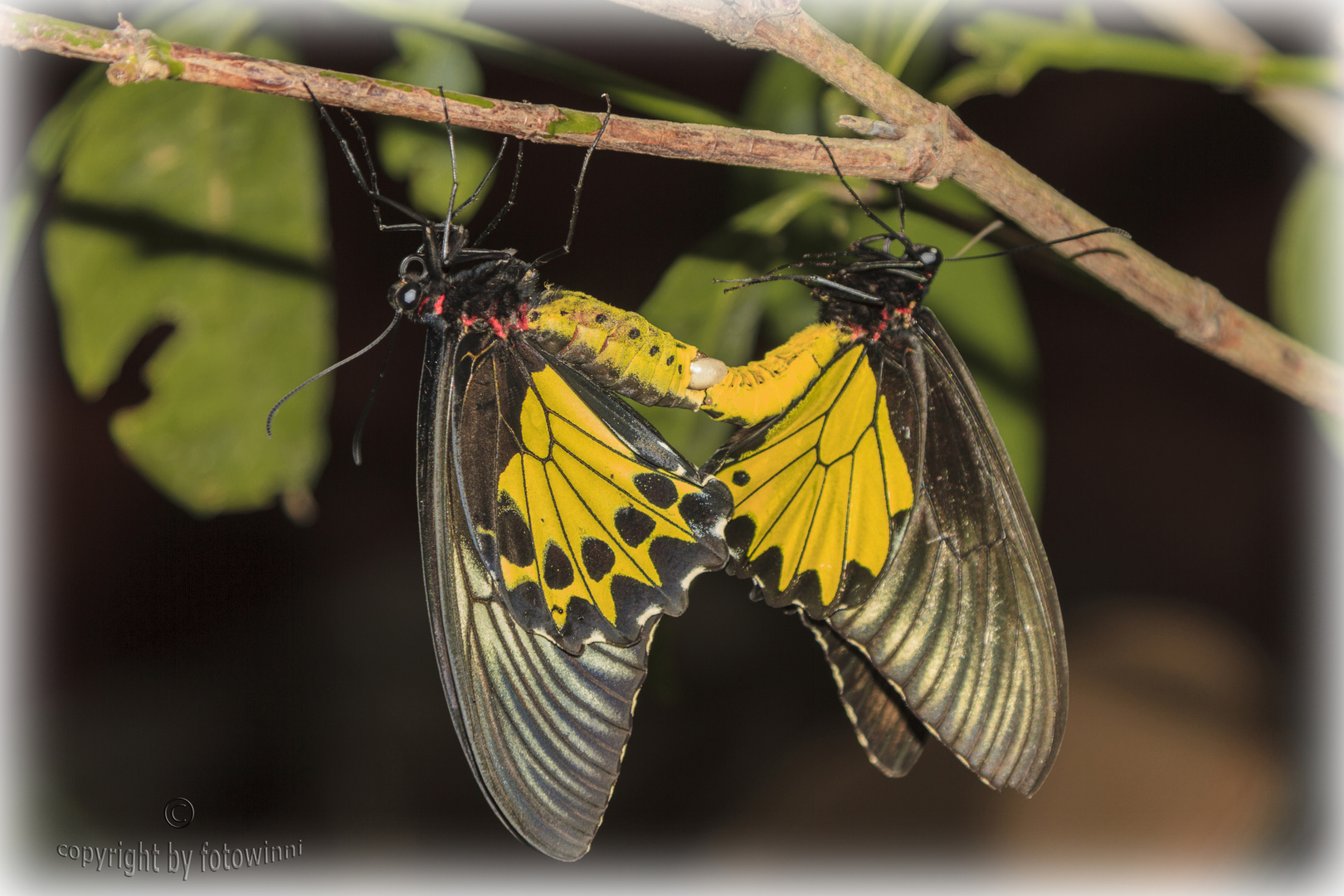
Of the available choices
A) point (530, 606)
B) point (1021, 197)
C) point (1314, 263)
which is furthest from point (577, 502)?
point (1314, 263)

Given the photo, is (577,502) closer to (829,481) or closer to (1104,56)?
(829,481)

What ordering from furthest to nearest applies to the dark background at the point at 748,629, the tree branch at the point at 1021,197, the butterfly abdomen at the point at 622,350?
1. the dark background at the point at 748,629
2. the butterfly abdomen at the point at 622,350
3. the tree branch at the point at 1021,197

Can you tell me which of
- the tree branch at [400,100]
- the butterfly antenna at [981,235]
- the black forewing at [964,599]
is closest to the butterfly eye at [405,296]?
the tree branch at [400,100]

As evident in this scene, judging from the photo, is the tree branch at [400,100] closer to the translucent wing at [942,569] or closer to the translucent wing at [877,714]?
the translucent wing at [942,569]

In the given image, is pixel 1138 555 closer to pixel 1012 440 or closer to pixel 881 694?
pixel 1012 440

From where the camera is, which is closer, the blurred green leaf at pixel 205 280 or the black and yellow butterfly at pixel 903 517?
the black and yellow butterfly at pixel 903 517

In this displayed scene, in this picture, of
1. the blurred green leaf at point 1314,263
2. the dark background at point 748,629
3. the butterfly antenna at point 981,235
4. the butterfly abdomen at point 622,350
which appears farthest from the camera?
the dark background at point 748,629
